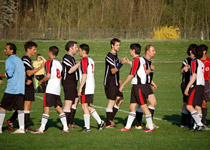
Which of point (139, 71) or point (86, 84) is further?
point (86, 84)

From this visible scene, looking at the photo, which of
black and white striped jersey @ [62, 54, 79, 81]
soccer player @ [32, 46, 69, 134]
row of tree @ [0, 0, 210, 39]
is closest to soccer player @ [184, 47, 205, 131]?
black and white striped jersey @ [62, 54, 79, 81]

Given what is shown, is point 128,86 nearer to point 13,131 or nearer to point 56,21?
point 13,131

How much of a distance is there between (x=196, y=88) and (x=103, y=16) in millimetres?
65665

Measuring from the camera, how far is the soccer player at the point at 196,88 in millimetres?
10430

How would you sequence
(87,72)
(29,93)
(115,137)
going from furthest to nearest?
(29,93) → (87,72) → (115,137)

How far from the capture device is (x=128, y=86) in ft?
83.5

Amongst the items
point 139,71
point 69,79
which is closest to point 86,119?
point 69,79

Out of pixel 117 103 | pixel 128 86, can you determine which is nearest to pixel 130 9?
pixel 128 86

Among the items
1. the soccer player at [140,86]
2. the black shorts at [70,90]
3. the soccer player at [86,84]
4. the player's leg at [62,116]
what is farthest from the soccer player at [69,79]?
the soccer player at [140,86]

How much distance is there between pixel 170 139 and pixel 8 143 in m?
3.75

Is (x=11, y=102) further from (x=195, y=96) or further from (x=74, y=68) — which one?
(x=195, y=96)

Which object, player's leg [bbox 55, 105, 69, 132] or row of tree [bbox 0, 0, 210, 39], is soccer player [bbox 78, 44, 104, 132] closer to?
player's leg [bbox 55, 105, 69, 132]

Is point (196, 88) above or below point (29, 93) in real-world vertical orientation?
above

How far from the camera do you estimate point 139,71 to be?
10.6m
